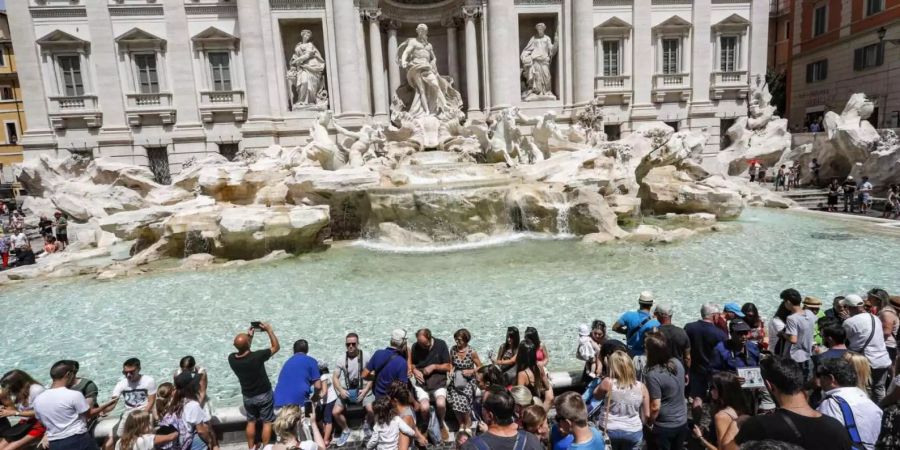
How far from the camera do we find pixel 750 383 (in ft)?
8.99

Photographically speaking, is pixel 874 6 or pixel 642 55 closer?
pixel 642 55

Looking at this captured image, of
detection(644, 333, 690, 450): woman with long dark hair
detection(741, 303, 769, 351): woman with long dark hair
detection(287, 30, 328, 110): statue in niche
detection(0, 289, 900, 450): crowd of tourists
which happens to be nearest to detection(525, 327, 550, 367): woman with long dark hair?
detection(0, 289, 900, 450): crowd of tourists

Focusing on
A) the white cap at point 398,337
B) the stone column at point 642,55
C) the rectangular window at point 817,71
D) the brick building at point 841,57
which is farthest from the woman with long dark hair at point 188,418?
the rectangular window at point 817,71

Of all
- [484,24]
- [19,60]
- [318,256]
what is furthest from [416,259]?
[19,60]

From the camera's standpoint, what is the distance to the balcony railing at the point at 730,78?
19.4 meters

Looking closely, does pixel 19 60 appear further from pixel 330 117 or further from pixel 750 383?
pixel 750 383

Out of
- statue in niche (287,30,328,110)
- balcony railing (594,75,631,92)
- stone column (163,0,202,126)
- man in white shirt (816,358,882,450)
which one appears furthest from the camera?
balcony railing (594,75,631,92)

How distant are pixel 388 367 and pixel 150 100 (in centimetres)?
1783

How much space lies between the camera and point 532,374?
3.64 metres

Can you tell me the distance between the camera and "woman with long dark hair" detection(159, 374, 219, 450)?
3342 mm

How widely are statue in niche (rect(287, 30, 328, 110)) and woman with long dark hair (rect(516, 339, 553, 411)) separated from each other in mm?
15665

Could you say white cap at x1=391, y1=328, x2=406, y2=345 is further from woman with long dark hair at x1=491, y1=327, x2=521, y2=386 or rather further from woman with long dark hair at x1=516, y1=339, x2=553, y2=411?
woman with long dark hair at x1=516, y1=339, x2=553, y2=411

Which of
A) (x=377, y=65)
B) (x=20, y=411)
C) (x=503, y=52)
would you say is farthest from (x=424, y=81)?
(x=20, y=411)

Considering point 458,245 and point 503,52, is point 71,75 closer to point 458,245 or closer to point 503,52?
point 503,52
